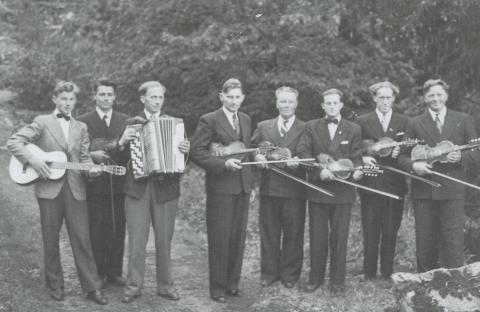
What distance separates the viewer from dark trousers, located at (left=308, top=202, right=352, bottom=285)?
6539 mm

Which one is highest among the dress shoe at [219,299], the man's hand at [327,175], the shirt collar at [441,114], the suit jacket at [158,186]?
the shirt collar at [441,114]

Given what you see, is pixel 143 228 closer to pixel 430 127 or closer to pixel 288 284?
pixel 288 284

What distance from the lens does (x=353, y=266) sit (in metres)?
7.88

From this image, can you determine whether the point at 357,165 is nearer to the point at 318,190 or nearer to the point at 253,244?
the point at 318,190

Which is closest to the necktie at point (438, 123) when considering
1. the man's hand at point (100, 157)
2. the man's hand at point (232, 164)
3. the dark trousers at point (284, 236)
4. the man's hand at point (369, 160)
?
the man's hand at point (369, 160)

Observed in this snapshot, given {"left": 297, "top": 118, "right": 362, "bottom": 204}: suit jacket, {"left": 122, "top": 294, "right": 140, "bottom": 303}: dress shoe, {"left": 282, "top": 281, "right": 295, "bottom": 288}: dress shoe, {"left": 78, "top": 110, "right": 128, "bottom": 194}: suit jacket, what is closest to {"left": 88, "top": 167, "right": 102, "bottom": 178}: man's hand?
{"left": 78, "top": 110, "right": 128, "bottom": 194}: suit jacket

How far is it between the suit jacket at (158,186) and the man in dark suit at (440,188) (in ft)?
7.41

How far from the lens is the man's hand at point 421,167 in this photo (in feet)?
20.5

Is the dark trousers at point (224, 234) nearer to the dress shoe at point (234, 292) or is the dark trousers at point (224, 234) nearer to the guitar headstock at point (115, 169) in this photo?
the dress shoe at point (234, 292)

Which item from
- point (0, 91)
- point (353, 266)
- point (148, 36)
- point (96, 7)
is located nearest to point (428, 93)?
point (353, 266)

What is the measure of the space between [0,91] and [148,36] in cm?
991

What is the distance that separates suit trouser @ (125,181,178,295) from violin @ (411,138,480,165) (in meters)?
2.42

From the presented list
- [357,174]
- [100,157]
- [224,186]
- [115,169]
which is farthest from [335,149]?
[100,157]

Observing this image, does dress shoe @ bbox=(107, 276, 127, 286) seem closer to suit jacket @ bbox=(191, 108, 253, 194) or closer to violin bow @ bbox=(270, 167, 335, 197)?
suit jacket @ bbox=(191, 108, 253, 194)
